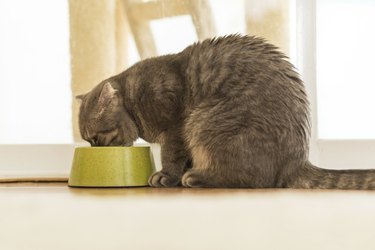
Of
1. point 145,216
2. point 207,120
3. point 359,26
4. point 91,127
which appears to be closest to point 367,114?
point 359,26

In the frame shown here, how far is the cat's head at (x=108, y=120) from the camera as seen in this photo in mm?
1571

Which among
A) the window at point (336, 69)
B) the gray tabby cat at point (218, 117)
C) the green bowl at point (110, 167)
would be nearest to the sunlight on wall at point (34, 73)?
the gray tabby cat at point (218, 117)

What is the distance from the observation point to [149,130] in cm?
157

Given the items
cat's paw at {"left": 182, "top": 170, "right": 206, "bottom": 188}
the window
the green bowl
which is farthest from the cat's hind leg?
the window

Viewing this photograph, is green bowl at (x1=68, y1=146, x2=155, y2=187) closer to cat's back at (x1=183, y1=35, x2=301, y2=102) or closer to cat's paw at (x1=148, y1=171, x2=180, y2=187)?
cat's paw at (x1=148, y1=171, x2=180, y2=187)

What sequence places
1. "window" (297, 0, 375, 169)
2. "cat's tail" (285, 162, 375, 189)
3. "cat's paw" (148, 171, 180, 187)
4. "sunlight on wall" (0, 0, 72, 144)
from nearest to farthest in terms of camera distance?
"cat's tail" (285, 162, 375, 189)
"cat's paw" (148, 171, 180, 187)
"window" (297, 0, 375, 169)
"sunlight on wall" (0, 0, 72, 144)

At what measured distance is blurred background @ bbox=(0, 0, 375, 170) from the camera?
177cm

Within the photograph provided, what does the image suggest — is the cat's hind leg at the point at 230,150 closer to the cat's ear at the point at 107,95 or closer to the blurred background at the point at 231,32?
the cat's ear at the point at 107,95

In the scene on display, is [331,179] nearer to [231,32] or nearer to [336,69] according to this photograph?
[336,69]

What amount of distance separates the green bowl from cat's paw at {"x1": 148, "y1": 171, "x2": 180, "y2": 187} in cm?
2

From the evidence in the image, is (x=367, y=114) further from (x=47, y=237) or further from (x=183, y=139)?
(x=47, y=237)

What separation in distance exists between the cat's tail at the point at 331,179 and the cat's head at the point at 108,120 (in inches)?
17.1

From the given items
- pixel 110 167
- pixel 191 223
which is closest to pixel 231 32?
pixel 110 167

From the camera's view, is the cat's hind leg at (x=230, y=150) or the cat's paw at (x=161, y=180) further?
the cat's paw at (x=161, y=180)
